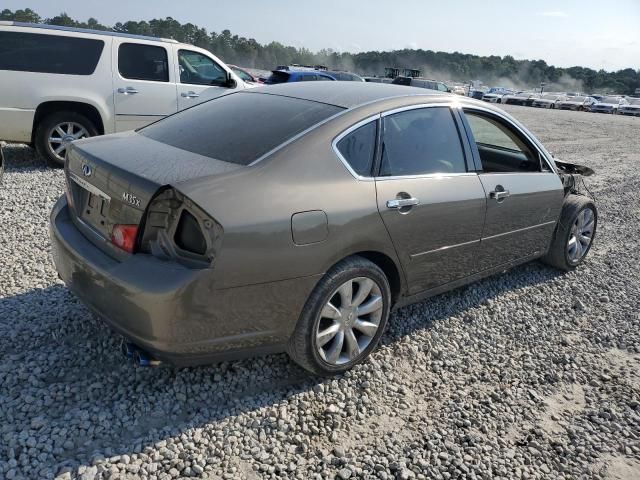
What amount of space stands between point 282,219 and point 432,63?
131 metres

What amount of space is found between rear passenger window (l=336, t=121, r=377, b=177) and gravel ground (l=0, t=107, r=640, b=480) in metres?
1.24

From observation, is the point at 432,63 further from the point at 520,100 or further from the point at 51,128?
the point at 51,128

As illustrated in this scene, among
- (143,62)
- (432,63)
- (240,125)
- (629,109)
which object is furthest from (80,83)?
(432,63)

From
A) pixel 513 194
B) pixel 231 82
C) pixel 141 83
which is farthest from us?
pixel 231 82

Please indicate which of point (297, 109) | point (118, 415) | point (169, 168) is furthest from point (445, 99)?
point (118, 415)

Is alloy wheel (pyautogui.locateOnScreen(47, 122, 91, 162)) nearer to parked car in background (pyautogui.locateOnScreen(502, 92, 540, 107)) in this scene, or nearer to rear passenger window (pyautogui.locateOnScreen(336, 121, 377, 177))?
rear passenger window (pyautogui.locateOnScreen(336, 121, 377, 177))

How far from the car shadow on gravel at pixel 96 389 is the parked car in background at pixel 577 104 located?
45.5 metres

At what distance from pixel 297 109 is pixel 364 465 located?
2.08 m

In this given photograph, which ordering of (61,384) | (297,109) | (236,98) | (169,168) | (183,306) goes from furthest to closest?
(236,98)
(297,109)
(61,384)
(169,168)
(183,306)

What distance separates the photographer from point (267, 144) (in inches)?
115

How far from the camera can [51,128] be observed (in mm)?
7180

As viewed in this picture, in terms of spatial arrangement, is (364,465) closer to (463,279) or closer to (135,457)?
(135,457)

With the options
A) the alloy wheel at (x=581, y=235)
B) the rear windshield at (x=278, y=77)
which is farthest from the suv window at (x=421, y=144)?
the rear windshield at (x=278, y=77)

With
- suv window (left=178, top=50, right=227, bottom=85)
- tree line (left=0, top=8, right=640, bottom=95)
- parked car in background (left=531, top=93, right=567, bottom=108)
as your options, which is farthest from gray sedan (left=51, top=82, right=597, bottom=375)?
tree line (left=0, top=8, right=640, bottom=95)
